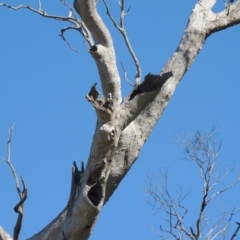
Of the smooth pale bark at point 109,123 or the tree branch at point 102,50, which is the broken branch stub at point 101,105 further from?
the tree branch at point 102,50

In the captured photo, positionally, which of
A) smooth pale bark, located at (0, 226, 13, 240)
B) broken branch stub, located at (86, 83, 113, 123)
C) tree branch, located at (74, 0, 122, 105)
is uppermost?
tree branch, located at (74, 0, 122, 105)

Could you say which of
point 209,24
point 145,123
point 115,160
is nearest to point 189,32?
point 209,24

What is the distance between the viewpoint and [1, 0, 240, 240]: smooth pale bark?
290cm

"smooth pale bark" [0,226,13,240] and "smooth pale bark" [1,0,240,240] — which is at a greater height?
"smooth pale bark" [1,0,240,240]

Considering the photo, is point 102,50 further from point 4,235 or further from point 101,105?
point 4,235

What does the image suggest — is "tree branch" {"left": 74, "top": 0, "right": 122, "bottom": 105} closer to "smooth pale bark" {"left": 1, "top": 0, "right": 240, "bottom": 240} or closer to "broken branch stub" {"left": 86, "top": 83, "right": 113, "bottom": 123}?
"smooth pale bark" {"left": 1, "top": 0, "right": 240, "bottom": 240}

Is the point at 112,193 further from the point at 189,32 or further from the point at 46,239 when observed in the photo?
the point at 189,32

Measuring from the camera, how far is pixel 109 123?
2.88 m

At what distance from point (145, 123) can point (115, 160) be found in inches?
12.5

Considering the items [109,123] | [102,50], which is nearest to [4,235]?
[109,123]

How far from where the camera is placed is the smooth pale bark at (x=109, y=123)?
2898mm

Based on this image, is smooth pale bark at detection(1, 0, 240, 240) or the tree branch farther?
the tree branch

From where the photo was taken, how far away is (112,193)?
129 inches

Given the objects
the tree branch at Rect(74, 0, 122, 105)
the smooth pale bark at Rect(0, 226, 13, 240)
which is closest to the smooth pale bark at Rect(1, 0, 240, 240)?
the tree branch at Rect(74, 0, 122, 105)
